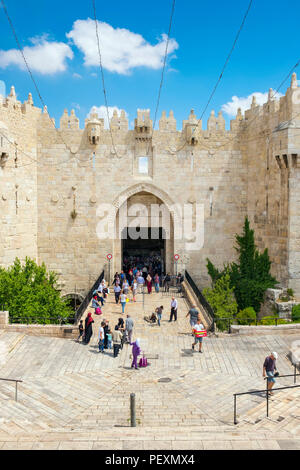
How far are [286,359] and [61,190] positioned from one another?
14981 mm

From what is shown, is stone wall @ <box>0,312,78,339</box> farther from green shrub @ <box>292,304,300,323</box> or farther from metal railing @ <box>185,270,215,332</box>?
green shrub @ <box>292,304,300,323</box>

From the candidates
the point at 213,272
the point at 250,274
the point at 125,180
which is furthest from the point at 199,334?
the point at 125,180

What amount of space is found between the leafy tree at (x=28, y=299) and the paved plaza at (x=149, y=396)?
1777 millimetres

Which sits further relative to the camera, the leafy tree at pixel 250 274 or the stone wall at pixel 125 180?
the stone wall at pixel 125 180

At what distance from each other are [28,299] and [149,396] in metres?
7.65

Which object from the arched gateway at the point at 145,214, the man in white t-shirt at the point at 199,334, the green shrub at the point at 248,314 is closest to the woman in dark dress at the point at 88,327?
the man in white t-shirt at the point at 199,334

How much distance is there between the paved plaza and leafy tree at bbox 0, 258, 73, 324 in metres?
1.78

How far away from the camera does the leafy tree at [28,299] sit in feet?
49.2

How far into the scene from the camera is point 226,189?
2239 cm

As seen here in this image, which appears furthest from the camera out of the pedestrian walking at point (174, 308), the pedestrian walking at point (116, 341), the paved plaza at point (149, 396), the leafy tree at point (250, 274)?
the leafy tree at point (250, 274)

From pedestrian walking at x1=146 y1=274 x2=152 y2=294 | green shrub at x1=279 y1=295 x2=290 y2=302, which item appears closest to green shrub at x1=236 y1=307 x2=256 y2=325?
green shrub at x1=279 y1=295 x2=290 y2=302

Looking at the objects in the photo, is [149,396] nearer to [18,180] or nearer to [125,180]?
[18,180]

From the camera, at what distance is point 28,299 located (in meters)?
15.3

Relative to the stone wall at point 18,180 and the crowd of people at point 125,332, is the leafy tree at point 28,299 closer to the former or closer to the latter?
the crowd of people at point 125,332
